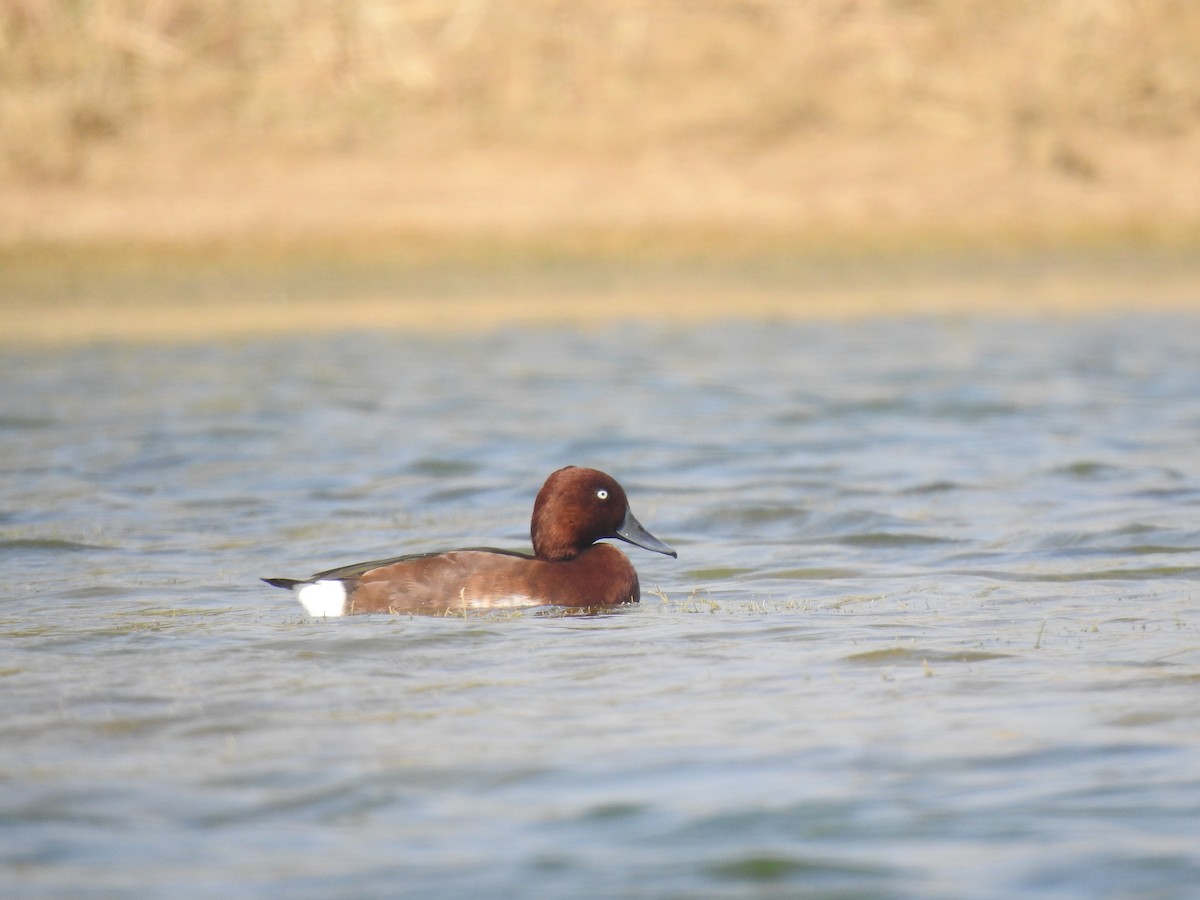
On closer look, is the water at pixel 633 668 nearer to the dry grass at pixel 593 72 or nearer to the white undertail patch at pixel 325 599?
the white undertail patch at pixel 325 599

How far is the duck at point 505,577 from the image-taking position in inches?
253

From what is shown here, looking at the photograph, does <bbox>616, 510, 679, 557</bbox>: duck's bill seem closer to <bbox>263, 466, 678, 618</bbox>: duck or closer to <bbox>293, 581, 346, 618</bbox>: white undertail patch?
<bbox>263, 466, 678, 618</bbox>: duck

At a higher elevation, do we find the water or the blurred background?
the blurred background

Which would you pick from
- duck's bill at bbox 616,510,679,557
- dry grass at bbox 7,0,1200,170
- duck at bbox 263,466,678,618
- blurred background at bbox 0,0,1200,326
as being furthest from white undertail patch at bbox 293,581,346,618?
dry grass at bbox 7,0,1200,170

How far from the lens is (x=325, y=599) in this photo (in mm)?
6402

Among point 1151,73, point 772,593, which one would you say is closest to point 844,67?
point 1151,73

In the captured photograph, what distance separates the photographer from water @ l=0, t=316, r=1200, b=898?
4004 millimetres

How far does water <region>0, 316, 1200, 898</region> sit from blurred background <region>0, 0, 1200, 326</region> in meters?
5.43

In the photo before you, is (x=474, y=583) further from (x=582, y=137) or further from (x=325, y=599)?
(x=582, y=137)

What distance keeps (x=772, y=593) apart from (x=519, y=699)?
1.94 metres

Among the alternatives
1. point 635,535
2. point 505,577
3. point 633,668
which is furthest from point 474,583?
point 633,668

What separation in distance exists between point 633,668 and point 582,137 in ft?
43.6

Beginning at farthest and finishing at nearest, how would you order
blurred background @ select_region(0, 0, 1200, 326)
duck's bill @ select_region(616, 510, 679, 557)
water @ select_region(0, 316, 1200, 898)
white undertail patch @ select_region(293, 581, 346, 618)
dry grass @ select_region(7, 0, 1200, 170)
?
dry grass @ select_region(7, 0, 1200, 170)
blurred background @ select_region(0, 0, 1200, 326)
duck's bill @ select_region(616, 510, 679, 557)
white undertail patch @ select_region(293, 581, 346, 618)
water @ select_region(0, 316, 1200, 898)

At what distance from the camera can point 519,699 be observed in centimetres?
520
